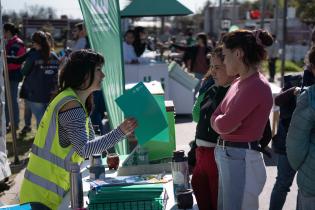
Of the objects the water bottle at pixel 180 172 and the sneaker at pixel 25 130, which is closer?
the water bottle at pixel 180 172

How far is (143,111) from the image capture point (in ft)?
9.31

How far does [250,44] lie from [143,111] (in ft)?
2.40

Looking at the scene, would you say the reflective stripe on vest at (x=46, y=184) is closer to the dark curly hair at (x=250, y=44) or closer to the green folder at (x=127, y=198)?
the green folder at (x=127, y=198)

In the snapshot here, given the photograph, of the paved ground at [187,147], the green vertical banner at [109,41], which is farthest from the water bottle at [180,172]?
the paved ground at [187,147]

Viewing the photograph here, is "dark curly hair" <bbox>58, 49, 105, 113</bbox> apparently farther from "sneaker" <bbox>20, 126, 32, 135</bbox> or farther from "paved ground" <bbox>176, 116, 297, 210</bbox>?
"sneaker" <bbox>20, 126, 32, 135</bbox>

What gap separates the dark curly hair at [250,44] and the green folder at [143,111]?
22.0 inches

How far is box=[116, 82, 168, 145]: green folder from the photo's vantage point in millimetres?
2834

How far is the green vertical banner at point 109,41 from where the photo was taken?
3969mm

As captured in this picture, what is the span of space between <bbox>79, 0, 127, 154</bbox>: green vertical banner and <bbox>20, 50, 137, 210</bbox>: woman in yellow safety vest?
4.07ft

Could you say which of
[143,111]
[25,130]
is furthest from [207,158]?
[25,130]

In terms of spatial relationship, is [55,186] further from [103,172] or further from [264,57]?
[264,57]

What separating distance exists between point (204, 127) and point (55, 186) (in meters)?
1.11

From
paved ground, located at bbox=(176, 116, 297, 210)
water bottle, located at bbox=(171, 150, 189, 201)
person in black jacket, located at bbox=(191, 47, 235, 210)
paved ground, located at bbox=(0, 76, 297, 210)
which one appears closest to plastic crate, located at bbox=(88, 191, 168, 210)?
water bottle, located at bbox=(171, 150, 189, 201)

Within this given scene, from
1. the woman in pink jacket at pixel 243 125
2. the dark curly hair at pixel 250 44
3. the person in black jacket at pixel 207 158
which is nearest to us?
the woman in pink jacket at pixel 243 125
